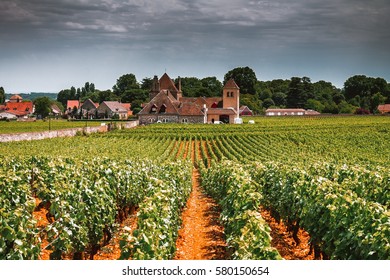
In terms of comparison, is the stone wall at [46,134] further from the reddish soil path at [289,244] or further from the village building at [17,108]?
the village building at [17,108]

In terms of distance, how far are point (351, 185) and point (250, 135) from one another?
143ft

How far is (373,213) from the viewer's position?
8.22 meters

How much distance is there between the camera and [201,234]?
45.5 feet

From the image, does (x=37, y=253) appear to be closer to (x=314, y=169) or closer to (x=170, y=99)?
(x=314, y=169)

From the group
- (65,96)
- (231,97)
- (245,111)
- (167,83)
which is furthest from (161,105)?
(65,96)

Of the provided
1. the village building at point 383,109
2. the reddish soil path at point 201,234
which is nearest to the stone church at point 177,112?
the village building at point 383,109

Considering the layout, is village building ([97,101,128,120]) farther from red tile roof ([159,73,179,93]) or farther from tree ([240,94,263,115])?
tree ([240,94,263,115])

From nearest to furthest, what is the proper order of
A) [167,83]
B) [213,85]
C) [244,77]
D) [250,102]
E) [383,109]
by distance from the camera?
[383,109], [167,83], [250,102], [244,77], [213,85]

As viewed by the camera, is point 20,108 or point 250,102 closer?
point 20,108

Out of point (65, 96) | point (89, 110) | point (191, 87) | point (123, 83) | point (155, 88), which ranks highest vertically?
point (123, 83)

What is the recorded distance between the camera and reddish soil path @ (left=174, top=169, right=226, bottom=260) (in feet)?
37.9

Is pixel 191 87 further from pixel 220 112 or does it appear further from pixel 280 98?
pixel 220 112

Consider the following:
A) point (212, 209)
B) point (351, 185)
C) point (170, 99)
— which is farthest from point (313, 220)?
point (170, 99)

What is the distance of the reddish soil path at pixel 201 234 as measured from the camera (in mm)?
11566
